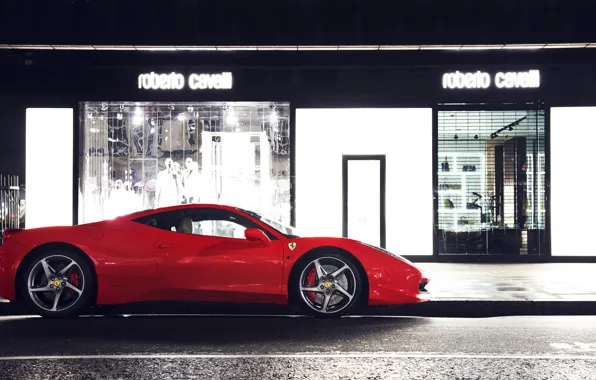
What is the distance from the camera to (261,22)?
13.8 meters

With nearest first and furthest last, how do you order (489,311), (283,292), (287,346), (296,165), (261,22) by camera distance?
(287,346) → (283,292) → (489,311) → (261,22) → (296,165)

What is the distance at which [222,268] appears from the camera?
23.9ft

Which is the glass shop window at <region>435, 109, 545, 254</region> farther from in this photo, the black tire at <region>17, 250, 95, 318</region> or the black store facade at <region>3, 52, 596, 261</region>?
the black tire at <region>17, 250, 95, 318</region>

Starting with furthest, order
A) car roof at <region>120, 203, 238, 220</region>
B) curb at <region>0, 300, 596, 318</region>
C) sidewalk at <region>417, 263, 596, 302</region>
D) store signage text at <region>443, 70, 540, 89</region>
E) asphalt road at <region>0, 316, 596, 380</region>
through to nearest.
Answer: store signage text at <region>443, 70, 540, 89</region>, sidewalk at <region>417, 263, 596, 302</region>, curb at <region>0, 300, 596, 318</region>, car roof at <region>120, 203, 238, 220</region>, asphalt road at <region>0, 316, 596, 380</region>

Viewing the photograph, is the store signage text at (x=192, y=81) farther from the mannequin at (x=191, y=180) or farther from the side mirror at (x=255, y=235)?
the side mirror at (x=255, y=235)

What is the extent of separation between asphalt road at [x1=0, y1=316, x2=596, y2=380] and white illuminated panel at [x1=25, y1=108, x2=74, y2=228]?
7.30 meters

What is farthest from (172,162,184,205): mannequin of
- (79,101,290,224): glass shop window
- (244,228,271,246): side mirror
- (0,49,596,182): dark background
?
(244,228,271,246): side mirror

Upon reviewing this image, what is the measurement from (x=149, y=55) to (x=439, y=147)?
19.6 ft

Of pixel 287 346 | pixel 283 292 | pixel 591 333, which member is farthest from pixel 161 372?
pixel 591 333

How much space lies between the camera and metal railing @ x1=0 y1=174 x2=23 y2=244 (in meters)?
13.9

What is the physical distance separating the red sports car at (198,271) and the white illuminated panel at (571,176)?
27.1 feet

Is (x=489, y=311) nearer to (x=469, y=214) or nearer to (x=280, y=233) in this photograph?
(x=280, y=233)

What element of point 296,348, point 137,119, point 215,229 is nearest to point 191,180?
point 137,119

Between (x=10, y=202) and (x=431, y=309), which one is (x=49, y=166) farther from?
(x=431, y=309)
